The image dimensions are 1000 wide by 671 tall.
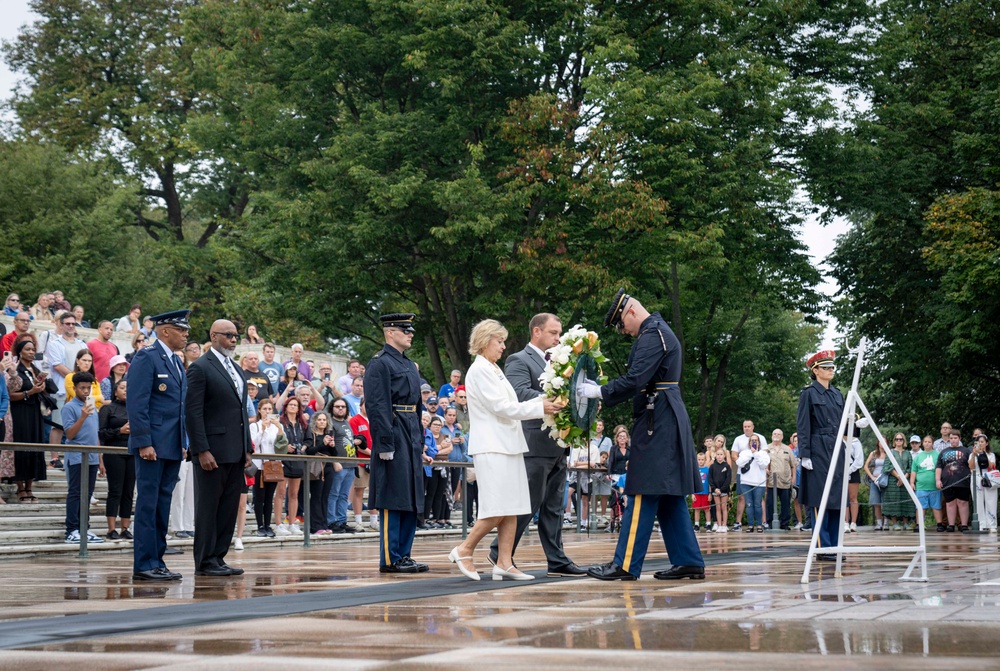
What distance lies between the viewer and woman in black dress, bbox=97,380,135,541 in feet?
48.6

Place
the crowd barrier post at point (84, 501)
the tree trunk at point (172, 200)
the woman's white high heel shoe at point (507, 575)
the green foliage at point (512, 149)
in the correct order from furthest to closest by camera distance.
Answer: the tree trunk at point (172, 200) → the green foliage at point (512, 149) → the crowd barrier post at point (84, 501) → the woman's white high heel shoe at point (507, 575)

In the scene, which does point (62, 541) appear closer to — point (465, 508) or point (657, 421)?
point (465, 508)

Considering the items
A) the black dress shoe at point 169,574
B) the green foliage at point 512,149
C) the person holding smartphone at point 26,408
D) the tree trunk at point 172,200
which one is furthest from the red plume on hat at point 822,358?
the tree trunk at point 172,200

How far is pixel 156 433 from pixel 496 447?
2878 mm

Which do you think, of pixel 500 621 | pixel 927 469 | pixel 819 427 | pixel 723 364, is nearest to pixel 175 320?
pixel 500 621

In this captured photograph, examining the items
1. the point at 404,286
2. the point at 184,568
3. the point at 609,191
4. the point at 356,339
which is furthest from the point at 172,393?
the point at 356,339

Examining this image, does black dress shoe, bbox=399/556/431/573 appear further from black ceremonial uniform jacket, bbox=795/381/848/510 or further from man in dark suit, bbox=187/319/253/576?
black ceremonial uniform jacket, bbox=795/381/848/510

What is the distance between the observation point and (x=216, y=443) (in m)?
10.5

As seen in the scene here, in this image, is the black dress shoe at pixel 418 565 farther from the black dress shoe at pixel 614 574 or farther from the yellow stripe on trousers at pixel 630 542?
the yellow stripe on trousers at pixel 630 542

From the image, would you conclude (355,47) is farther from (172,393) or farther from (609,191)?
(172,393)

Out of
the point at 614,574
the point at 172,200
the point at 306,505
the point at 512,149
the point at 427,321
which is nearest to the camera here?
the point at 614,574

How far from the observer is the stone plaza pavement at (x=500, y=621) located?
191 inches

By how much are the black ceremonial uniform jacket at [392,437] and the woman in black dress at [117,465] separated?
5.18m

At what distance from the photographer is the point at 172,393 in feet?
34.5
